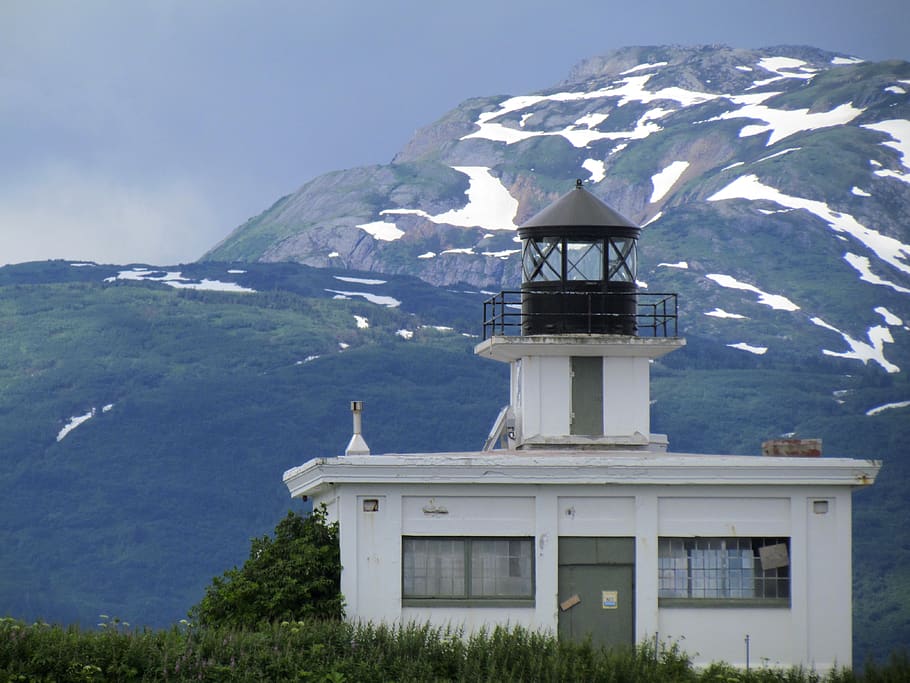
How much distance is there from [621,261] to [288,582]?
10328 mm

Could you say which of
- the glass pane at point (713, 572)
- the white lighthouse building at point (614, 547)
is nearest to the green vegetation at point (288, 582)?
the white lighthouse building at point (614, 547)

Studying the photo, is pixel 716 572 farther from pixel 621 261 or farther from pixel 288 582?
pixel 621 261

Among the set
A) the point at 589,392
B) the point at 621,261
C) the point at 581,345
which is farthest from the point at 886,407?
the point at 581,345

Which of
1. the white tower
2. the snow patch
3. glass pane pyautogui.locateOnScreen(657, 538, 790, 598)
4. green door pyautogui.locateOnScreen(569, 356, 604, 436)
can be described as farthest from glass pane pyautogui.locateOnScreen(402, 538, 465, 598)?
the snow patch

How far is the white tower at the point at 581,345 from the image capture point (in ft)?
102

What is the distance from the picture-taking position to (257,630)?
952 inches

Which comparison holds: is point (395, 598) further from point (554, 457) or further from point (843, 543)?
point (843, 543)

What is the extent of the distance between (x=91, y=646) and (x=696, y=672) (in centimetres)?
834

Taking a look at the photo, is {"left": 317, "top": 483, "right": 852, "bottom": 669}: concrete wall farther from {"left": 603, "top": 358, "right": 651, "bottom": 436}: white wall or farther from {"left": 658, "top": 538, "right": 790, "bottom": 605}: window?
{"left": 603, "top": 358, "right": 651, "bottom": 436}: white wall

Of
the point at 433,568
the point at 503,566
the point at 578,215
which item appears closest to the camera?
the point at 433,568

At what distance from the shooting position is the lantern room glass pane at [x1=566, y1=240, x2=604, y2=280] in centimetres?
3153

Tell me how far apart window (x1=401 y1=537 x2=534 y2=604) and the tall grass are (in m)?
1.03

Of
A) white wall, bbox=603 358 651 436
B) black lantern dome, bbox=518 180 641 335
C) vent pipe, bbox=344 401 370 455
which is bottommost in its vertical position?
vent pipe, bbox=344 401 370 455

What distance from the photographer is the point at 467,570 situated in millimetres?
24812
